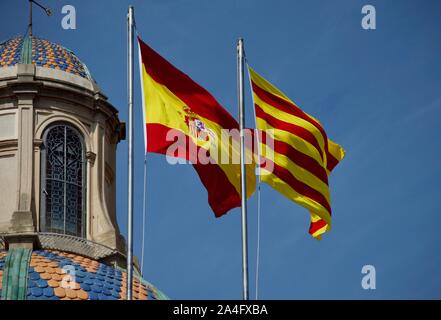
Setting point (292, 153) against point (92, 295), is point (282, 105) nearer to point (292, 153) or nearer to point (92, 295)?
point (292, 153)

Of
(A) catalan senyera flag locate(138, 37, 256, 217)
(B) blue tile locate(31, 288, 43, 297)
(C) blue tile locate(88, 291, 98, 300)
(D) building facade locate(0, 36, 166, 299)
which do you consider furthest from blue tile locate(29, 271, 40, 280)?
(A) catalan senyera flag locate(138, 37, 256, 217)

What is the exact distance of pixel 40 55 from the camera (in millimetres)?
48844

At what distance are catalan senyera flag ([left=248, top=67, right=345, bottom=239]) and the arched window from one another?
9.83 meters

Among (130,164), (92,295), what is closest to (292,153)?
(130,164)

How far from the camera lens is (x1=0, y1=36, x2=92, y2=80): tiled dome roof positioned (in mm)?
48531

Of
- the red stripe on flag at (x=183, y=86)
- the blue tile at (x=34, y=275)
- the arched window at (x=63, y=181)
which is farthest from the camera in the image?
the arched window at (x=63, y=181)

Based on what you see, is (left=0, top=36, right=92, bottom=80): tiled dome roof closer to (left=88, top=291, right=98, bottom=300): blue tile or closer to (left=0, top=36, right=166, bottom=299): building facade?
(left=0, top=36, right=166, bottom=299): building facade

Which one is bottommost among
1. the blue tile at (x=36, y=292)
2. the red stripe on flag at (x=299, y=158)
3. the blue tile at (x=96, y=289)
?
the blue tile at (x=36, y=292)

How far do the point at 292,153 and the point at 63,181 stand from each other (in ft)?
34.9

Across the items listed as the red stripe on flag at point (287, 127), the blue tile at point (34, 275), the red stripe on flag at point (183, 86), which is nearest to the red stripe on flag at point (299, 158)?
the red stripe on flag at point (287, 127)

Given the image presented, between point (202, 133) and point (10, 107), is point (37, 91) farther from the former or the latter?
point (202, 133)

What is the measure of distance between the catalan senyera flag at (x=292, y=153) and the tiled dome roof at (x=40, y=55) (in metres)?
11.6

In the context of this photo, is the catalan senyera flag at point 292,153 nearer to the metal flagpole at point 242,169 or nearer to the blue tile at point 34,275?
the metal flagpole at point 242,169

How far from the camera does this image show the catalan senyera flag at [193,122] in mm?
36594
